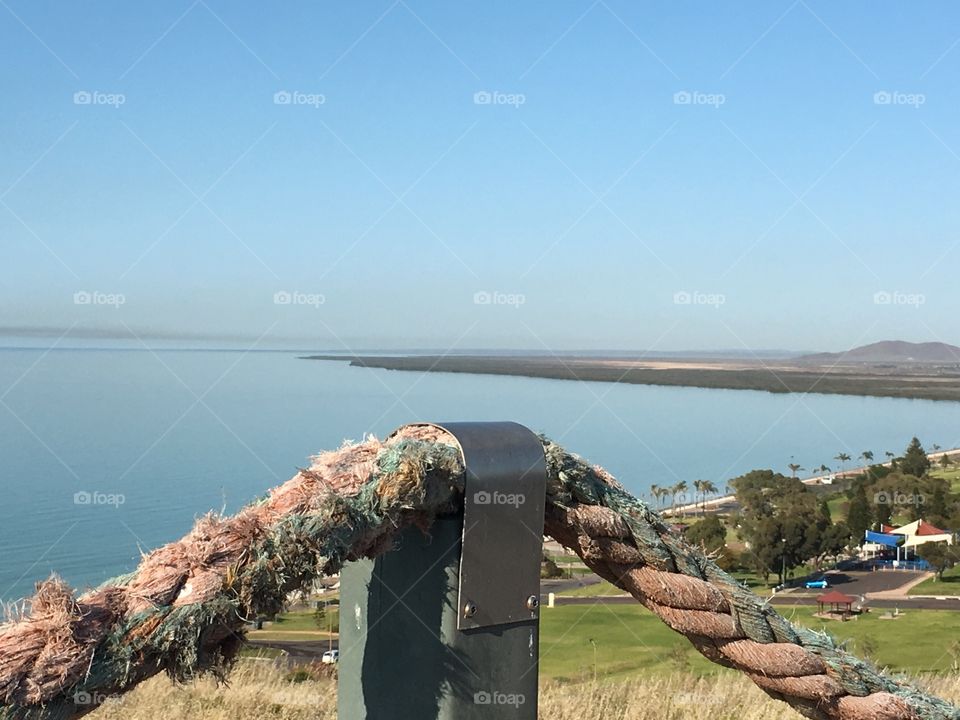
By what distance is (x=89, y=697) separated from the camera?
1464mm

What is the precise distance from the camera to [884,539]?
4188 cm

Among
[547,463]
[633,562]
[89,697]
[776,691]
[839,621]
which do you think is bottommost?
[839,621]

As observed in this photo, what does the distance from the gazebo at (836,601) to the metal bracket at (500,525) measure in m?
31.8

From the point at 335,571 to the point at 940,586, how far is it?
150 ft

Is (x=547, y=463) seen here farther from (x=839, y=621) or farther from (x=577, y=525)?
(x=839, y=621)

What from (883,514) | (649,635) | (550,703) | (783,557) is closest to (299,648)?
(550,703)

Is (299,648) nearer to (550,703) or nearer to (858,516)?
(550,703)

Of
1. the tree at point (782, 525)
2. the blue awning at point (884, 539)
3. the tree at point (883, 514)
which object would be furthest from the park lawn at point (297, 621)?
the blue awning at point (884, 539)

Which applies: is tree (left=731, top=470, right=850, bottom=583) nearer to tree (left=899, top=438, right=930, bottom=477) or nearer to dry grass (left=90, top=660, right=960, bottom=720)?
tree (left=899, top=438, right=930, bottom=477)

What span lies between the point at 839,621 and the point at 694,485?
6.63m

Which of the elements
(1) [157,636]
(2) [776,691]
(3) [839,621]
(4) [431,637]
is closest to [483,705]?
(4) [431,637]

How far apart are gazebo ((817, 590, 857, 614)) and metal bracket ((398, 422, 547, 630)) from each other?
104 feet

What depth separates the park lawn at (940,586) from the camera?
133 ft

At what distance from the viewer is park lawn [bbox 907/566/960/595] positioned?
40.4 m
